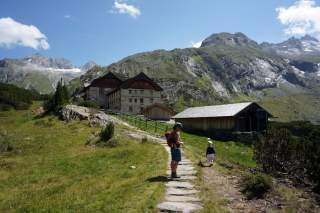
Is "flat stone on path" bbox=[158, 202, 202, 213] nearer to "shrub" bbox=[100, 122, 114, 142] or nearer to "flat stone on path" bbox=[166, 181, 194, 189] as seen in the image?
"flat stone on path" bbox=[166, 181, 194, 189]

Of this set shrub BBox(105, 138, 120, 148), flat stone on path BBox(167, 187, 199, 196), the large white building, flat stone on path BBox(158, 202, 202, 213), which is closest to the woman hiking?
flat stone on path BBox(167, 187, 199, 196)

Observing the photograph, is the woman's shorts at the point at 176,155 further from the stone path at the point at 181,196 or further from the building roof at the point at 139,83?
the building roof at the point at 139,83

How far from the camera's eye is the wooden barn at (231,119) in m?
55.3

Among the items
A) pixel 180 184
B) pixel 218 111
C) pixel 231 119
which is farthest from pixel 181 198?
pixel 218 111

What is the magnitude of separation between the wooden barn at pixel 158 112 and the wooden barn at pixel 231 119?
743 inches

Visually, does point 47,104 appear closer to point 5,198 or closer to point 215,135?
point 215,135

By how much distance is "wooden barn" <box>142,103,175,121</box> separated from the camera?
80125 millimetres

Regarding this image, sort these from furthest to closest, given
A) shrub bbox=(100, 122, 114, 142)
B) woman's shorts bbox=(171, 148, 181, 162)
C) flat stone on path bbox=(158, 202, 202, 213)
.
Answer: shrub bbox=(100, 122, 114, 142)
woman's shorts bbox=(171, 148, 181, 162)
flat stone on path bbox=(158, 202, 202, 213)

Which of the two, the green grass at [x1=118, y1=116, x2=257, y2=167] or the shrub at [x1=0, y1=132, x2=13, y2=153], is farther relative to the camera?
the green grass at [x1=118, y1=116, x2=257, y2=167]

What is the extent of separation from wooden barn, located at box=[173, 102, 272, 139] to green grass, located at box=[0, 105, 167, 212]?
24491 millimetres

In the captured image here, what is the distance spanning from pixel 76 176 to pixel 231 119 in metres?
39.3

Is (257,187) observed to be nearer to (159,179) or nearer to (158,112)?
(159,179)

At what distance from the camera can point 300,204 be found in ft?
40.7

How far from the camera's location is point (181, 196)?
12844 millimetres
